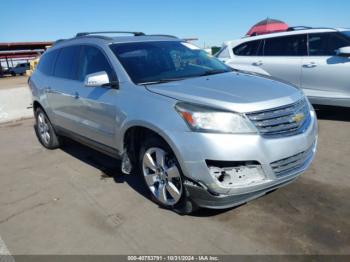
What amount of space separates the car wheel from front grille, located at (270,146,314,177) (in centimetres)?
84

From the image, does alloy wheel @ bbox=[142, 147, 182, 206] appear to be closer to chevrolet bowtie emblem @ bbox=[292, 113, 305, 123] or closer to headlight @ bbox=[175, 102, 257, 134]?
headlight @ bbox=[175, 102, 257, 134]

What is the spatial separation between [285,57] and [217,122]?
4749 millimetres

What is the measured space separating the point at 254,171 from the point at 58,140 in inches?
162

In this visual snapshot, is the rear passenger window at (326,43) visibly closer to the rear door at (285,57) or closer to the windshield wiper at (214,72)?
the rear door at (285,57)

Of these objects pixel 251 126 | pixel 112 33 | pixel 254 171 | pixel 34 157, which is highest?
pixel 112 33

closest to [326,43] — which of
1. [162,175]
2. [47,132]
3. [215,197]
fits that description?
[162,175]

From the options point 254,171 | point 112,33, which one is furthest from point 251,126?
point 112,33

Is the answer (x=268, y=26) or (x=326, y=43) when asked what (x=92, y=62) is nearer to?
Answer: (x=326, y=43)

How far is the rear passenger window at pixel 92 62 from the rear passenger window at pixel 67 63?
0.58ft

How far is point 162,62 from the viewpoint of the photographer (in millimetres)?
4199

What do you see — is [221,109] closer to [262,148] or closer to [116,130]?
[262,148]

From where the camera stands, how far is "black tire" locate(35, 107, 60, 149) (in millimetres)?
6031

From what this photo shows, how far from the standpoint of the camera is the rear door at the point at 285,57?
687 centimetres

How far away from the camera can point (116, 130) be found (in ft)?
12.9
